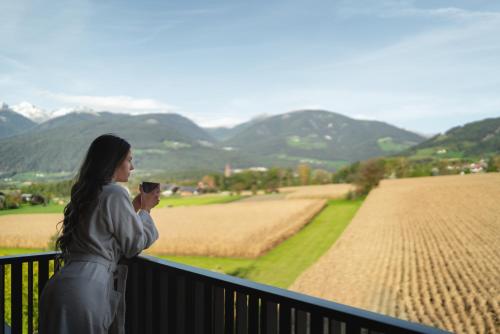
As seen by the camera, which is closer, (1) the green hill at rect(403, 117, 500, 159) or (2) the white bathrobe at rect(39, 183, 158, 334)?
(2) the white bathrobe at rect(39, 183, 158, 334)

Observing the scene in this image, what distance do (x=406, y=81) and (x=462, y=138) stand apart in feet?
35.1

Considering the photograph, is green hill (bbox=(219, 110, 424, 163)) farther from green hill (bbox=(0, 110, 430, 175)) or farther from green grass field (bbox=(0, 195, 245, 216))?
green grass field (bbox=(0, 195, 245, 216))

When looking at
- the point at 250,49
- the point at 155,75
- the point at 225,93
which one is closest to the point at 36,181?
the point at 155,75

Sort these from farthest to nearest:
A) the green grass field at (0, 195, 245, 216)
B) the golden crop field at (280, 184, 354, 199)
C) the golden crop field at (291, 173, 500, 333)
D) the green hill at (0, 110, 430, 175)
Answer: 1. the golden crop field at (280, 184, 354, 199)
2. the green hill at (0, 110, 430, 175)
3. the green grass field at (0, 195, 245, 216)
4. the golden crop field at (291, 173, 500, 333)

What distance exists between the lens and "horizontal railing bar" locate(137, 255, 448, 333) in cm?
106

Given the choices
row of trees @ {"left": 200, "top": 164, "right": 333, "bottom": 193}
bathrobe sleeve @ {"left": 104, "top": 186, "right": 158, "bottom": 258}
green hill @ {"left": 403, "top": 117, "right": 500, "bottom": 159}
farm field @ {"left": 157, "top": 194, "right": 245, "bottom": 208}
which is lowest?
farm field @ {"left": 157, "top": 194, "right": 245, "bottom": 208}

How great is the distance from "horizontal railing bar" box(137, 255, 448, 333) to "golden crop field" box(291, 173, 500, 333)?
→ 22.3 feet

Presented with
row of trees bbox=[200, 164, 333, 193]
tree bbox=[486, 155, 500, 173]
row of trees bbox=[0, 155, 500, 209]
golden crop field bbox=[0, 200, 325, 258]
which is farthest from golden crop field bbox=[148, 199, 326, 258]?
tree bbox=[486, 155, 500, 173]

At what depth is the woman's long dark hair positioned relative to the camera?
1.43 meters

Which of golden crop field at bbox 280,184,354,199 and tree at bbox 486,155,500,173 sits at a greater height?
tree at bbox 486,155,500,173

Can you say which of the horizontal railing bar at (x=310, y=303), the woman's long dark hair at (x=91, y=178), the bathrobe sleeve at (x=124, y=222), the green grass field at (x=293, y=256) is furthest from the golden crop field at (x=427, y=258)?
the woman's long dark hair at (x=91, y=178)

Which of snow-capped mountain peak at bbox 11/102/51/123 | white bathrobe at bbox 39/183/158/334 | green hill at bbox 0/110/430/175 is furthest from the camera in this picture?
snow-capped mountain peak at bbox 11/102/51/123

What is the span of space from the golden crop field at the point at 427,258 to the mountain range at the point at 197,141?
1452 millimetres

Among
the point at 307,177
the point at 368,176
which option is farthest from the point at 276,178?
the point at 368,176
